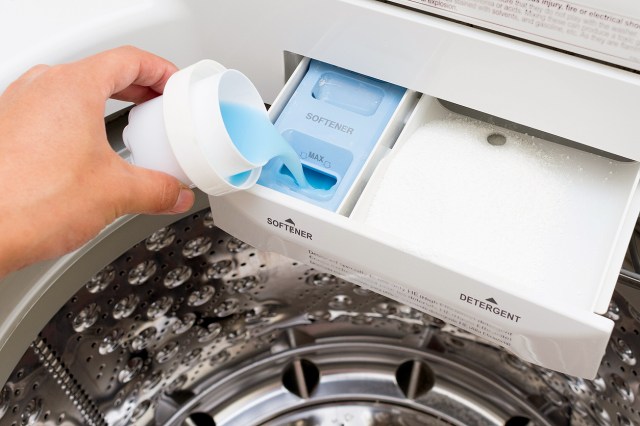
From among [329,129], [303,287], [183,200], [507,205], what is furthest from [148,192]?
[303,287]

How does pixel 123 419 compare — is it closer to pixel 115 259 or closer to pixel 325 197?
pixel 115 259

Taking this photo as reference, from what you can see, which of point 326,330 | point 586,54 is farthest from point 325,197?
point 326,330

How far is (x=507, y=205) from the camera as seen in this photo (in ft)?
1.60

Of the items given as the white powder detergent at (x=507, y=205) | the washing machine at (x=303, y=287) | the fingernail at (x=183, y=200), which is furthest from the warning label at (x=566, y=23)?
the fingernail at (x=183, y=200)

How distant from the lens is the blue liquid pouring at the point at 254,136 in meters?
0.47

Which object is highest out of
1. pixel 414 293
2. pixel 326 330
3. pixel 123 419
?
pixel 326 330

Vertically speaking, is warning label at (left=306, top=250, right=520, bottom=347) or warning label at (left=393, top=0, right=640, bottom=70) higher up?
warning label at (left=393, top=0, right=640, bottom=70)

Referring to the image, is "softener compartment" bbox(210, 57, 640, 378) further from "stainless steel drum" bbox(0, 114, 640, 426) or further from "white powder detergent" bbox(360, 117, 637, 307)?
"stainless steel drum" bbox(0, 114, 640, 426)

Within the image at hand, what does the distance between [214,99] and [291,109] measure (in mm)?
107

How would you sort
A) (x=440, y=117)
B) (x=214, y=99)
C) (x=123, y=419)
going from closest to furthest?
1. (x=214, y=99)
2. (x=440, y=117)
3. (x=123, y=419)

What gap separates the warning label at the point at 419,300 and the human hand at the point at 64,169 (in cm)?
12

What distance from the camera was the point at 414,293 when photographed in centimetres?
47

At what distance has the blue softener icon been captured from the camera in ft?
1.62

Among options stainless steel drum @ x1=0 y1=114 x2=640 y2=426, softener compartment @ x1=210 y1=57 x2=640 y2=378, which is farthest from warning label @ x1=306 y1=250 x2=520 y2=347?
stainless steel drum @ x1=0 y1=114 x2=640 y2=426
